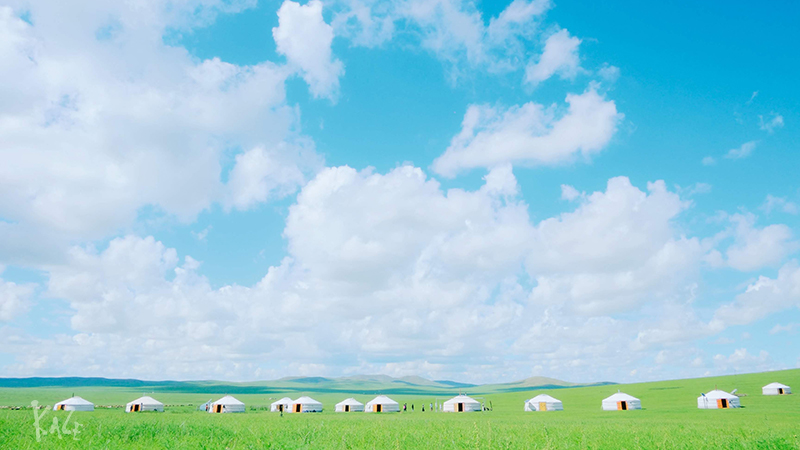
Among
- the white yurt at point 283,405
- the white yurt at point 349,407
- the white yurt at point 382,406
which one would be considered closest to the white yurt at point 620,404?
the white yurt at point 382,406

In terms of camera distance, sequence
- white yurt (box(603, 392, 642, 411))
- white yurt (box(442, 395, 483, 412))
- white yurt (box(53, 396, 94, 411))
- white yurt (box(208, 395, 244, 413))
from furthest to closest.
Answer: white yurt (box(208, 395, 244, 413)) < white yurt (box(442, 395, 483, 412)) < white yurt (box(53, 396, 94, 411)) < white yurt (box(603, 392, 642, 411))

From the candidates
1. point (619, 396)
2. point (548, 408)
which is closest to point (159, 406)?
point (548, 408)

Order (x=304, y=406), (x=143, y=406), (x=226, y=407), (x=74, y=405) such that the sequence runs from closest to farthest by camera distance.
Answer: (x=74, y=405) < (x=226, y=407) < (x=143, y=406) < (x=304, y=406)

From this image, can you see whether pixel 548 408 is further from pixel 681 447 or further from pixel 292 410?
pixel 681 447

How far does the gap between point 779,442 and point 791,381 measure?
388 feet

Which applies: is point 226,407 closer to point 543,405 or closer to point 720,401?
point 543,405

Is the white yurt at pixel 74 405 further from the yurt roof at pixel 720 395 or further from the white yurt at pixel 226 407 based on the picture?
the yurt roof at pixel 720 395

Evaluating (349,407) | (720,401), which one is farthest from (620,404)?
(349,407)

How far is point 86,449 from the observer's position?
11906mm

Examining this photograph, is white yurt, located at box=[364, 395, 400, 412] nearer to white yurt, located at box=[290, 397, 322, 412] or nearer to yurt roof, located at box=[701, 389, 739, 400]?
white yurt, located at box=[290, 397, 322, 412]

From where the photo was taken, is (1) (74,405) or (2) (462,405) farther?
(2) (462,405)

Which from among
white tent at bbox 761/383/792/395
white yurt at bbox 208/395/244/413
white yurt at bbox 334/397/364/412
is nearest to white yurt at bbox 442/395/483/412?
white yurt at bbox 334/397/364/412

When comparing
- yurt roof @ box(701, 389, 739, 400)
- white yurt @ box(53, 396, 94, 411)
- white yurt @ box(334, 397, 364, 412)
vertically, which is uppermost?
yurt roof @ box(701, 389, 739, 400)

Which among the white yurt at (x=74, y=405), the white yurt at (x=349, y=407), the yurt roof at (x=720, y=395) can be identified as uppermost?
the yurt roof at (x=720, y=395)
